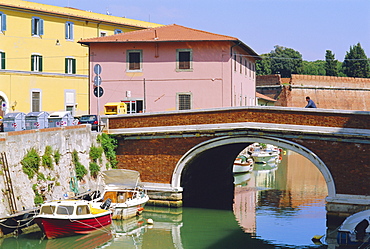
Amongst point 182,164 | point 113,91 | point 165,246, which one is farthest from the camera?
point 113,91

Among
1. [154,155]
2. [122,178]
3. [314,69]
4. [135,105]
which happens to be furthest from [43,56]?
[314,69]

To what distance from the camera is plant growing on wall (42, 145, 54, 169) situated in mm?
23016

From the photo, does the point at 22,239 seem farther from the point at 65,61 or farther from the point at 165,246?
the point at 65,61

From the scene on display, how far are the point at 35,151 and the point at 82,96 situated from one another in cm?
2340

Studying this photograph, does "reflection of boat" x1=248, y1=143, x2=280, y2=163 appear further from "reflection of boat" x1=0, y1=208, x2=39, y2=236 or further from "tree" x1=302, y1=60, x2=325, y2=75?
"tree" x1=302, y1=60, x2=325, y2=75

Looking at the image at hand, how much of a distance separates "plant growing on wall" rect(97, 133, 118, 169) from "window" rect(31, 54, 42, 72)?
1724cm

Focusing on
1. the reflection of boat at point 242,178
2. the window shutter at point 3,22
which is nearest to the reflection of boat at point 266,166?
the reflection of boat at point 242,178

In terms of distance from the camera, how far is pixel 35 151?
889 inches

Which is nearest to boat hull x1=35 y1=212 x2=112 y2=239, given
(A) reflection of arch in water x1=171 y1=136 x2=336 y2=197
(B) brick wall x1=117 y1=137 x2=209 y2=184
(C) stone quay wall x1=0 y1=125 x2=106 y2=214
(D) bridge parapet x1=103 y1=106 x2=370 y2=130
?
(C) stone quay wall x1=0 y1=125 x2=106 y2=214

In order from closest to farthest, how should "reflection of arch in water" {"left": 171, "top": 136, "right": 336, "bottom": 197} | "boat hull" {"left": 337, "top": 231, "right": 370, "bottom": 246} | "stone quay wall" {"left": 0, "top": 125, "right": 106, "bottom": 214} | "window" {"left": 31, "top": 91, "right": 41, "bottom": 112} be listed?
"boat hull" {"left": 337, "top": 231, "right": 370, "bottom": 246} < "stone quay wall" {"left": 0, "top": 125, "right": 106, "bottom": 214} < "reflection of arch in water" {"left": 171, "top": 136, "right": 336, "bottom": 197} < "window" {"left": 31, "top": 91, "right": 41, "bottom": 112}

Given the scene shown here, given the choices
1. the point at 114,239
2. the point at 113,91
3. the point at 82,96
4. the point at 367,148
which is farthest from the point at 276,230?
the point at 82,96

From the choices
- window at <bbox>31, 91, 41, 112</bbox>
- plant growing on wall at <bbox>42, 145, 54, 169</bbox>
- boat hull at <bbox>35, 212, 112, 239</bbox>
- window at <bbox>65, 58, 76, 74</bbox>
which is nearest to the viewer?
boat hull at <bbox>35, 212, 112, 239</bbox>

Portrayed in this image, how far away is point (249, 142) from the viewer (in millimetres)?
25609

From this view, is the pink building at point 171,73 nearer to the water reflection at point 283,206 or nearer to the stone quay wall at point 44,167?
the water reflection at point 283,206
